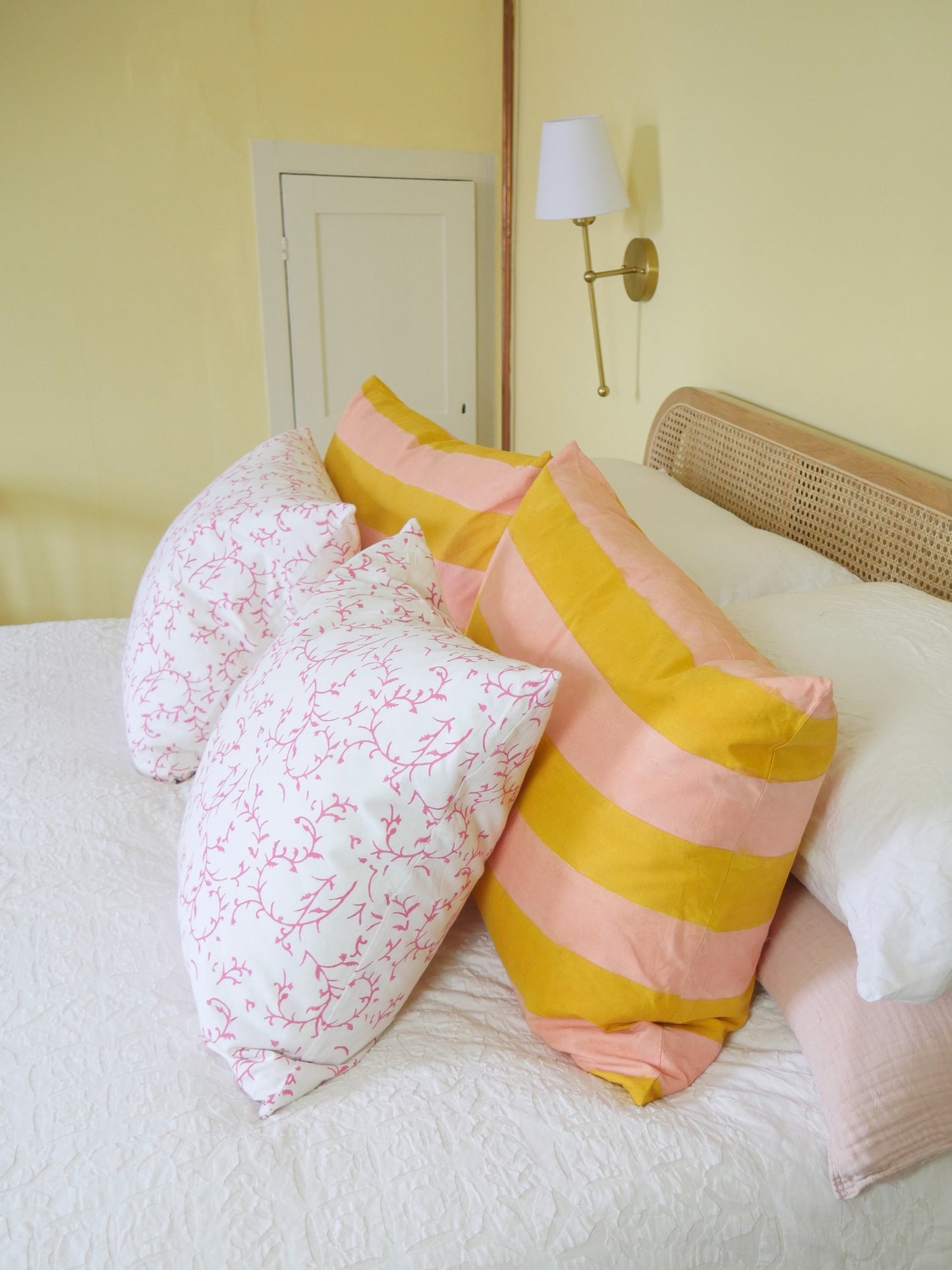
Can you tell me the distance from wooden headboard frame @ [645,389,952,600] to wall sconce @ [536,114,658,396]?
14.9 inches

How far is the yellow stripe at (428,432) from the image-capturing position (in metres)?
1.36

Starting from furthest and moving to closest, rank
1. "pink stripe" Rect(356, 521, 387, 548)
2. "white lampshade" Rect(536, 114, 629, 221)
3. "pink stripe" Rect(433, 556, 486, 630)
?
1. "white lampshade" Rect(536, 114, 629, 221)
2. "pink stripe" Rect(356, 521, 387, 548)
3. "pink stripe" Rect(433, 556, 486, 630)

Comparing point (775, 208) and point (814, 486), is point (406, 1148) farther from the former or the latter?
point (775, 208)

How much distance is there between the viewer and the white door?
2.78m

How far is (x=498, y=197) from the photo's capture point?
2955 millimetres

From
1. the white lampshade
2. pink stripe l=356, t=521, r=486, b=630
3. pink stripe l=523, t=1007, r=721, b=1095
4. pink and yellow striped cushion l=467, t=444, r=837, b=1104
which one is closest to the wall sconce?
the white lampshade

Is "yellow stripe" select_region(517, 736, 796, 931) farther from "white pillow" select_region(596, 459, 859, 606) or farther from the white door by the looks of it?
the white door

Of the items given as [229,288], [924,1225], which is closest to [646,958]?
[924,1225]

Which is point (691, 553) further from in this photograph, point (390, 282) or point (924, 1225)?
point (390, 282)

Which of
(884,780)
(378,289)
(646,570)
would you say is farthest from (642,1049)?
(378,289)

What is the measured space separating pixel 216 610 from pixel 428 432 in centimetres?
46

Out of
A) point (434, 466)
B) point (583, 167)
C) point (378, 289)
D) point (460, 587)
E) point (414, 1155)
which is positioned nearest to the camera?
point (414, 1155)

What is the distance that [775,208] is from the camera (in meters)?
1.62

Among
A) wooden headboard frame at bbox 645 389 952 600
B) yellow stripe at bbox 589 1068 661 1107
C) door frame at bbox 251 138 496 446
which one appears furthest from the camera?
door frame at bbox 251 138 496 446
